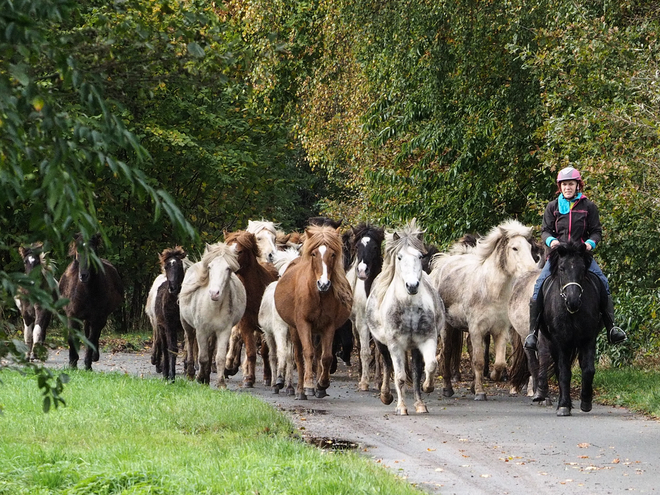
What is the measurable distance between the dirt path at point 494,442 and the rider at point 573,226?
122 cm

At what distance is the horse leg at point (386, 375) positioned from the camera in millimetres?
14781

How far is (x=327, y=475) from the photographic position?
8117mm

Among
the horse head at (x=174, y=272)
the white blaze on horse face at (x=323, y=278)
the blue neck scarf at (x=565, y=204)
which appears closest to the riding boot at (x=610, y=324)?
the blue neck scarf at (x=565, y=204)

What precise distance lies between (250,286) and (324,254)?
10.8 feet

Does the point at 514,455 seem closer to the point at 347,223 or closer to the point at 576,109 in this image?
the point at 576,109

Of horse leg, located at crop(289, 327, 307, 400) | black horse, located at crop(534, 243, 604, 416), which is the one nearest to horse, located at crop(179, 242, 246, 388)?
horse leg, located at crop(289, 327, 307, 400)

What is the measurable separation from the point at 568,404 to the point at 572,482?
490 centimetres

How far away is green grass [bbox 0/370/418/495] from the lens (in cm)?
791

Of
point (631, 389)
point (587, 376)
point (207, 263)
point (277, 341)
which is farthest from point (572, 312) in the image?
point (207, 263)

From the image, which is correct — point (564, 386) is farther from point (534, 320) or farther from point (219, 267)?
point (219, 267)

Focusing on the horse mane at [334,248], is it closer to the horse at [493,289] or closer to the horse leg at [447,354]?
the horse leg at [447,354]

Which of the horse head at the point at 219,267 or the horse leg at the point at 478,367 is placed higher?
the horse head at the point at 219,267

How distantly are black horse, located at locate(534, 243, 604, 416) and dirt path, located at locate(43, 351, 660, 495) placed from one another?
1.43 feet

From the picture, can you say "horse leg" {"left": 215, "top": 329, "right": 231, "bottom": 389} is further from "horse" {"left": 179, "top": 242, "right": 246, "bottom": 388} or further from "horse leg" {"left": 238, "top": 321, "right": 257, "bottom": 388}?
"horse leg" {"left": 238, "top": 321, "right": 257, "bottom": 388}
